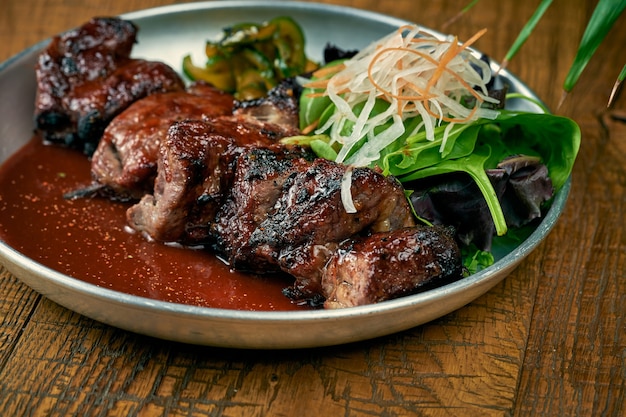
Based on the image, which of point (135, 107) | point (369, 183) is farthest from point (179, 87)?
point (369, 183)

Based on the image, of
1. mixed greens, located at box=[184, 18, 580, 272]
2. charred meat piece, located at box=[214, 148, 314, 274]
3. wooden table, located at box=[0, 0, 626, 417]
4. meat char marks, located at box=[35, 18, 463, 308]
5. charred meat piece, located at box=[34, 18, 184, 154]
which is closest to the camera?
wooden table, located at box=[0, 0, 626, 417]

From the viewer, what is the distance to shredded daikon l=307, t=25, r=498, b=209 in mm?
3861

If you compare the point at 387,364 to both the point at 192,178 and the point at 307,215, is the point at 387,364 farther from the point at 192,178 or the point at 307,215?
the point at 192,178

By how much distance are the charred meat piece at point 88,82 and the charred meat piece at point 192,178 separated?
2.50ft

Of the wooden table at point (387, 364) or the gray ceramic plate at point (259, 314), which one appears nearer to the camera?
the gray ceramic plate at point (259, 314)

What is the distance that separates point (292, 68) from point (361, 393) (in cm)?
236

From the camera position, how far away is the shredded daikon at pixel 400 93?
152 inches

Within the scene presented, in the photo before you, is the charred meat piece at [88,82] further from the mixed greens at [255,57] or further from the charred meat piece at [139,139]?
the mixed greens at [255,57]

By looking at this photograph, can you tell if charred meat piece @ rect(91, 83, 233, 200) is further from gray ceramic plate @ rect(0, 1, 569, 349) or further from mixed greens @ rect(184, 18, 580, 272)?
gray ceramic plate @ rect(0, 1, 569, 349)

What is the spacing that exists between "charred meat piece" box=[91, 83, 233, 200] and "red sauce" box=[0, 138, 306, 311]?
16 centimetres

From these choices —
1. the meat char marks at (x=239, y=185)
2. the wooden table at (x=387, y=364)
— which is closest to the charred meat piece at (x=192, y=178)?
the meat char marks at (x=239, y=185)

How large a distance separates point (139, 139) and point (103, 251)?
593 millimetres

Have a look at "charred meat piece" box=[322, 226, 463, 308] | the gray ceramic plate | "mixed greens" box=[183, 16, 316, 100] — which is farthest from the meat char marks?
"mixed greens" box=[183, 16, 316, 100]

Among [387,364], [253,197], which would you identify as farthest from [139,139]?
[387,364]
